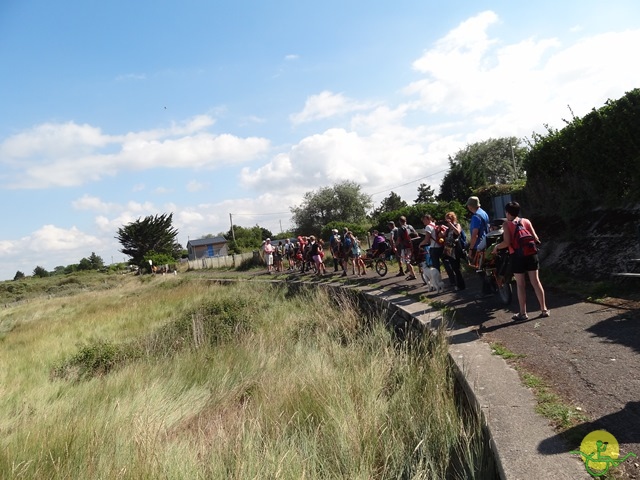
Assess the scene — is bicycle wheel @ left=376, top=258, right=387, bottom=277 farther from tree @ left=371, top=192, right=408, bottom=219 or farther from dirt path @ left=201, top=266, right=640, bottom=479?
tree @ left=371, top=192, right=408, bottom=219

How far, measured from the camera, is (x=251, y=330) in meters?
10.1

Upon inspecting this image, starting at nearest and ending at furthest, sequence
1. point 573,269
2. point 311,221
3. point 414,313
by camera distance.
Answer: point 414,313 → point 573,269 → point 311,221

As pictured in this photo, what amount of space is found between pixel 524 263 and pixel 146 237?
65783mm

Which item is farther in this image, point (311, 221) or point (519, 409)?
point (311, 221)

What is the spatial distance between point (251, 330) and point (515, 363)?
7.03m

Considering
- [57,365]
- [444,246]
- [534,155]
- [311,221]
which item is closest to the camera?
[444,246]

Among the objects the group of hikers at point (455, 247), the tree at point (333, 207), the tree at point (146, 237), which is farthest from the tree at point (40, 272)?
the group of hikers at point (455, 247)

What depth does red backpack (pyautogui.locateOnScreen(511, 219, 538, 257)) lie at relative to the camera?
534 cm

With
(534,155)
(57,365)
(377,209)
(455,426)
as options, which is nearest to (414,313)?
(455,426)

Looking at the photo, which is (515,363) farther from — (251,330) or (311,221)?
(311,221)

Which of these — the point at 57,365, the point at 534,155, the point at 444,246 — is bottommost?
the point at 57,365

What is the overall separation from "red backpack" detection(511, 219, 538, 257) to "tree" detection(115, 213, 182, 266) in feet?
206

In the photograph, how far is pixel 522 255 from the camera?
5.40 meters

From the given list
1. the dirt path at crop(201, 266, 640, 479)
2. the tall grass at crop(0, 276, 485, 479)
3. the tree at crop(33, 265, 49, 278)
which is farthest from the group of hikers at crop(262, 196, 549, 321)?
the tree at crop(33, 265, 49, 278)
